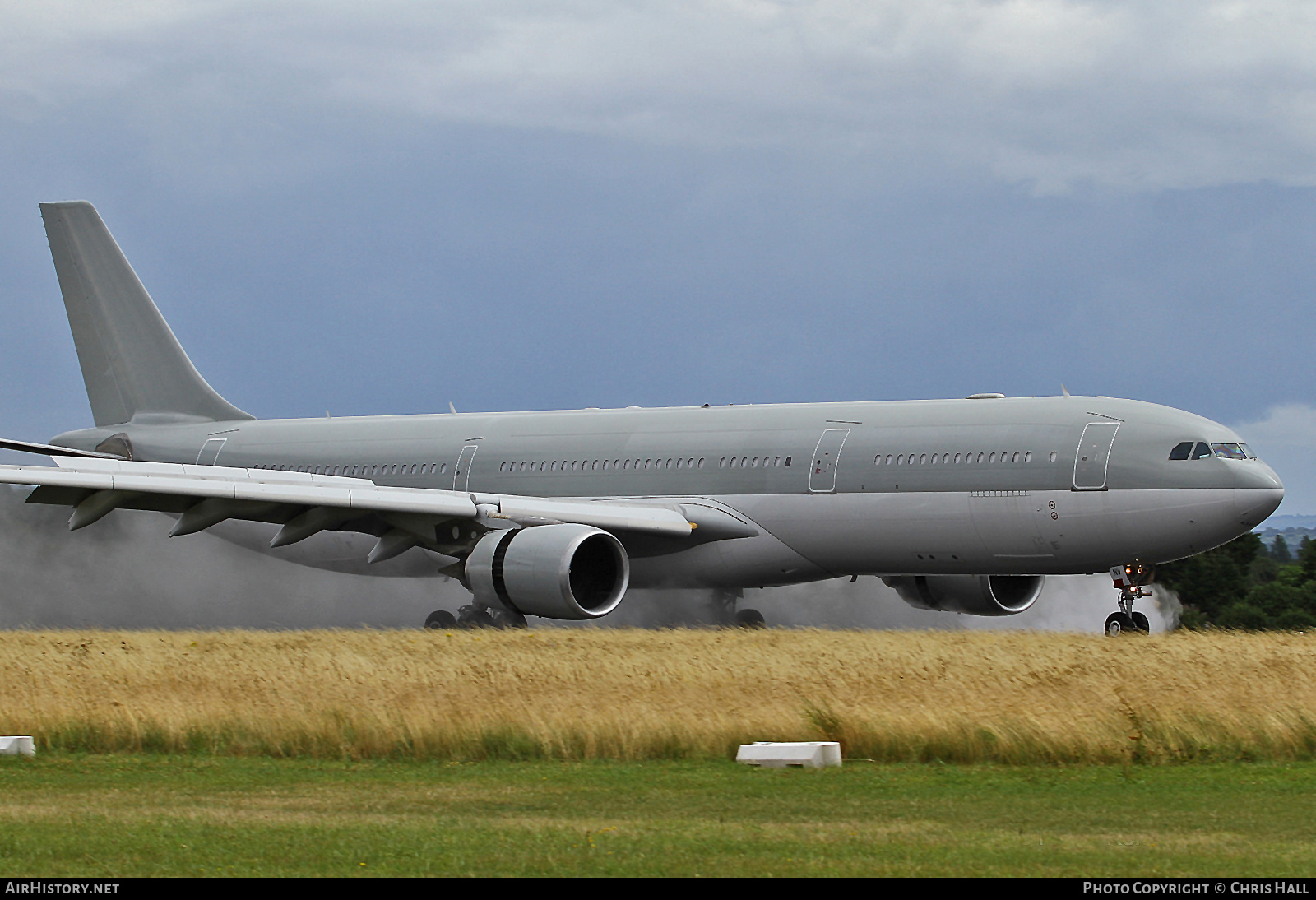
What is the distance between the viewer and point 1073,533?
26.0 metres

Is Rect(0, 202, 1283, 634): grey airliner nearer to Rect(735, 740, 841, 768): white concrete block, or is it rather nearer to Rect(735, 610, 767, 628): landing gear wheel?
Rect(735, 610, 767, 628): landing gear wheel

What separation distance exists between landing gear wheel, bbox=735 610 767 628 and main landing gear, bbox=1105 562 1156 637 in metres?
7.90

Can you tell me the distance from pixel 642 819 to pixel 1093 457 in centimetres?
1620

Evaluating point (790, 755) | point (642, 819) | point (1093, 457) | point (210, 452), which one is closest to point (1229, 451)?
point (1093, 457)

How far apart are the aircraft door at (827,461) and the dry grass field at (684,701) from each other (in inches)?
197

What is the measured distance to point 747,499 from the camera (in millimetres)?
29406

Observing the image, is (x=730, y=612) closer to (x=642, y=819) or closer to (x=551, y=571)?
(x=551, y=571)

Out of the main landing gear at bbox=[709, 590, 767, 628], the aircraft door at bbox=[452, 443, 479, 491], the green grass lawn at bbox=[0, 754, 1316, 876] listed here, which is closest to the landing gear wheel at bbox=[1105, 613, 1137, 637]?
the main landing gear at bbox=[709, 590, 767, 628]

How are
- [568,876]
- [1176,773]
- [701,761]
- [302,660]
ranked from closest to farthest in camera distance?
[568,876] → [1176,773] → [701,761] → [302,660]

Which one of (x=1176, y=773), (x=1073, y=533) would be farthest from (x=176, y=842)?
(x=1073, y=533)

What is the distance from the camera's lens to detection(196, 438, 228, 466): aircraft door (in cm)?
3741

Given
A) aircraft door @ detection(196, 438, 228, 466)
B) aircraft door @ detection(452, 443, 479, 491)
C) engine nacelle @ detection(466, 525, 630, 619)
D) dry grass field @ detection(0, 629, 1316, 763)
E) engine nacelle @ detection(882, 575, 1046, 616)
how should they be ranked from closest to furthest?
dry grass field @ detection(0, 629, 1316, 763), engine nacelle @ detection(466, 525, 630, 619), engine nacelle @ detection(882, 575, 1046, 616), aircraft door @ detection(452, 443, 479, 491), aircraft door @ detection(196, 438, 228, 466)
